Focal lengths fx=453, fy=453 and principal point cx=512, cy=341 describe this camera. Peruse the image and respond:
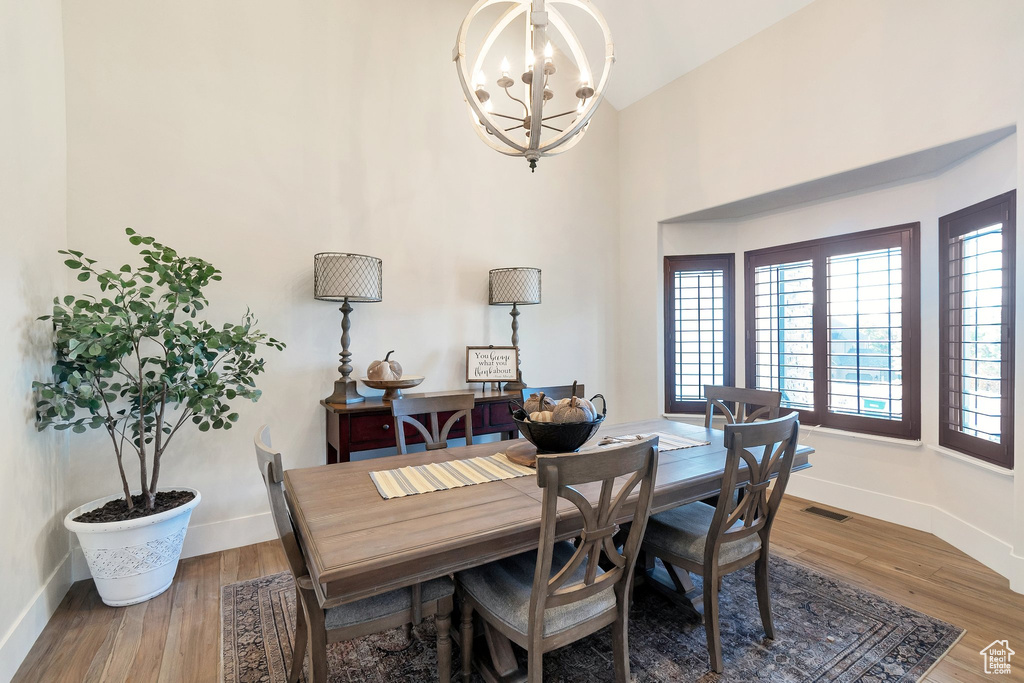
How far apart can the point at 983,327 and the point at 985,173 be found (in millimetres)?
923

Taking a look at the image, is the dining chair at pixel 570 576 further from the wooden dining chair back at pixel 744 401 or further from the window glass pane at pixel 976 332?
the window glass pane at pixel 976 332

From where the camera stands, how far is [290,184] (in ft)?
10.1

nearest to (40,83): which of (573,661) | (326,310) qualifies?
(326,310)

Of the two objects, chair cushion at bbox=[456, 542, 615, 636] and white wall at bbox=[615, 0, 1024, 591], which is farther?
white wall at bbox=[615, 0, 1024, 591]

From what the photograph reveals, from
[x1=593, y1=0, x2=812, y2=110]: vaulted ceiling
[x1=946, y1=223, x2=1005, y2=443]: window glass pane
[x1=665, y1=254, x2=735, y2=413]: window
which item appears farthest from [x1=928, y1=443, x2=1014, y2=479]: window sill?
[x1=593, y1=0, x2=812, y2=110]: vaulted ceiling

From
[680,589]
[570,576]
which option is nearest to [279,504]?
[570,576]

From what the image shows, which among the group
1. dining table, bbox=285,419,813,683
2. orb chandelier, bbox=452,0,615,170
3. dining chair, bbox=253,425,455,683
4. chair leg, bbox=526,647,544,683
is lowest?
chair leg, bbox=526,647,544,683

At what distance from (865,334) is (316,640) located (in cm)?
404

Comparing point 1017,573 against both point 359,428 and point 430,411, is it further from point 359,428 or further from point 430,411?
point 359,428

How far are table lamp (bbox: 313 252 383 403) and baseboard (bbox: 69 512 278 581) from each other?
907 millimetres

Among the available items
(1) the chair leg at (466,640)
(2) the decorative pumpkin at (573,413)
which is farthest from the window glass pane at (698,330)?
(1) the chair leg at (466,640)

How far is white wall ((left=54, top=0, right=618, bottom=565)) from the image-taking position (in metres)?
2.60

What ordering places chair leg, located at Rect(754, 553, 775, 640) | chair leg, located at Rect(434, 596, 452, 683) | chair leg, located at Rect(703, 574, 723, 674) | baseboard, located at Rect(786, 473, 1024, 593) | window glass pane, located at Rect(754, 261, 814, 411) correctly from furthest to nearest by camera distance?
1. window glass pane, located at Rect(754, 261, 814, 411)
2. baseboard, located at Rect(786, 473, 1024, 593)
3. chair leg, located at Rect(754, 553, 775, 640)
4. chair leg, located at Rect(703, 574, 723, 674)
5. chair leg, located at Rect(434, 596, 452, 683)

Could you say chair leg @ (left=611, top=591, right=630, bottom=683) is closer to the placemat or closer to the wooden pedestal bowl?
the placemat
